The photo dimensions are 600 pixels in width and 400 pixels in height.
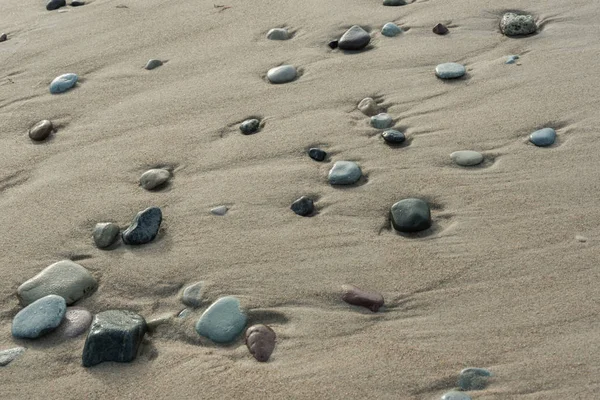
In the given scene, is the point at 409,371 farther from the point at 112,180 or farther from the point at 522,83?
the point at 522,83

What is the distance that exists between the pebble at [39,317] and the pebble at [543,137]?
163 centimetres

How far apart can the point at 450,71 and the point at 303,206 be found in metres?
1.01

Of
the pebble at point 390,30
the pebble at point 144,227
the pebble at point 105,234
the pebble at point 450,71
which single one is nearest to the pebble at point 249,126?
the pebble at point 144,227

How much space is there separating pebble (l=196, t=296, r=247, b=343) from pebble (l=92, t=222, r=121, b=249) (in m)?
0.48

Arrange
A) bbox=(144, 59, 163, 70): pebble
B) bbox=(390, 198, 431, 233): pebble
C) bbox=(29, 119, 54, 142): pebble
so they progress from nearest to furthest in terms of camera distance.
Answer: bbox=(390, 198, 431, 233): pebble
bbox=(29, 119, 54, 142): pebble
bbox=(144, 59, 163, 70): pebble

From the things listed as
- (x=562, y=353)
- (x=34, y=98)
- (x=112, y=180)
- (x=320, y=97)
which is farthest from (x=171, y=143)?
(x=562, y=353)

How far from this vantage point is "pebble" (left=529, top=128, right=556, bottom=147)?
257 cm

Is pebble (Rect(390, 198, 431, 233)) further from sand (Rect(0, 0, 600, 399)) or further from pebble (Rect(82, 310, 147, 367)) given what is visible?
pebble (Rect(82, 310, 147, 367))

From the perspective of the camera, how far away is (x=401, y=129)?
275 centimetres

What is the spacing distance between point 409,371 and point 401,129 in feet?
3.83

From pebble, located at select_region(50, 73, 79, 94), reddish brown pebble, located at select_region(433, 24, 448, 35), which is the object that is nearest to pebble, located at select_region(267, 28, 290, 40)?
reddish brown pebble, located at select_region(433, 24, 448, 35)

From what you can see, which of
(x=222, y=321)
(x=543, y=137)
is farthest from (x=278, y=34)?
(x=222, y=321)

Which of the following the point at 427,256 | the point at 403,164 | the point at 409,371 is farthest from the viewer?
the point at 403,164

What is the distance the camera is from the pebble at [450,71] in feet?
9.82
